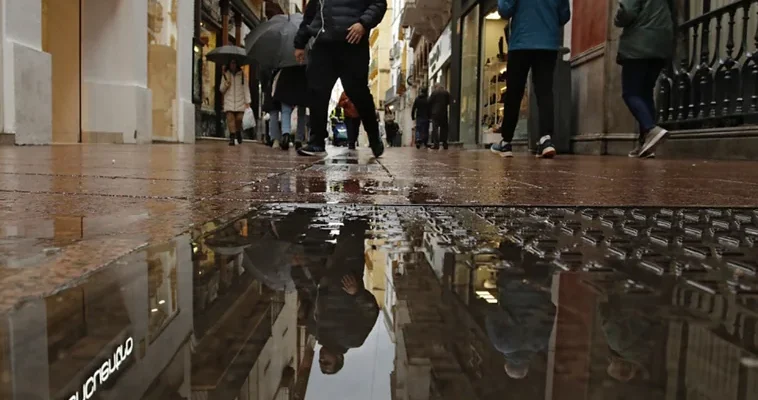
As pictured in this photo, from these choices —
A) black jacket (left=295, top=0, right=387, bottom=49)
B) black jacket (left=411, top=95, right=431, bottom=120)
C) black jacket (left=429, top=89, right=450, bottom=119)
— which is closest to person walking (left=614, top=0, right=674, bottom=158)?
black jacket (left=295, top=0, right=387, bottom=49)

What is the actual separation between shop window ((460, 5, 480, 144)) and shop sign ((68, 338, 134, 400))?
61.5 ft

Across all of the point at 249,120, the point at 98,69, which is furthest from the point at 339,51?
the point at 249,120

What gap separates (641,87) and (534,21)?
1.69 m

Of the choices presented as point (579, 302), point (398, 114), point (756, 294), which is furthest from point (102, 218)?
point (398, 114)

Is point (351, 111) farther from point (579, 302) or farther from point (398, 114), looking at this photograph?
point (398, 114)

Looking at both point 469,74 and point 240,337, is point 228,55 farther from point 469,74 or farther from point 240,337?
point 240,337

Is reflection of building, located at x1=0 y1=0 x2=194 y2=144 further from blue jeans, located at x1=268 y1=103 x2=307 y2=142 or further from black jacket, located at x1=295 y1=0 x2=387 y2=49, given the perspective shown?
black jacket, located at x1=295 y1=0 x2=387 y2=49

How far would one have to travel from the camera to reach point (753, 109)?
7410mm

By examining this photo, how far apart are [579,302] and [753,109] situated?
24.4 feet

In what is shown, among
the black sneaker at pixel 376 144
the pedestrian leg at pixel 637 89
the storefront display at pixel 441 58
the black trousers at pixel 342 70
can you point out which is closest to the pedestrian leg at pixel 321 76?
the black trousers at pixel 342 70

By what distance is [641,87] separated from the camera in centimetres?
790

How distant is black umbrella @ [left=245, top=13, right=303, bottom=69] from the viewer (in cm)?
1032

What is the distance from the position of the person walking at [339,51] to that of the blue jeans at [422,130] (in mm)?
16259

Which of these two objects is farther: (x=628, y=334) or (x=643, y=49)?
(x=643, y=49)
